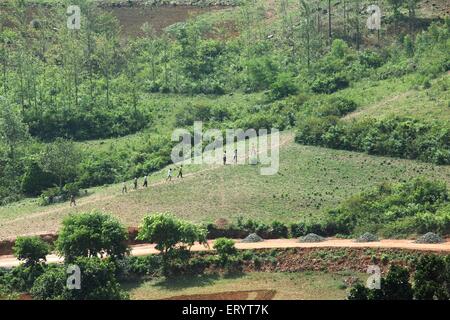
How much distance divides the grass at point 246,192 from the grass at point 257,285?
18.5ft

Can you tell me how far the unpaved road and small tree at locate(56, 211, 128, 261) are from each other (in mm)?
1747

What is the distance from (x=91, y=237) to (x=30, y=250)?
9.39 ft

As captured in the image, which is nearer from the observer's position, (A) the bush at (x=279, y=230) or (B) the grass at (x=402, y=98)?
(A) the bush at (x=279, y=230)

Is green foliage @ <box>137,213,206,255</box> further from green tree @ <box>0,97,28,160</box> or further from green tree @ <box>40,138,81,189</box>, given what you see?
green tree @ <box>0,97,28,160</box>

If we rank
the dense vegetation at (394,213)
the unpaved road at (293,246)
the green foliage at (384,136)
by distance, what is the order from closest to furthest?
1. the unpaved road at (293,246)
2. the dense vegetation at (394,213)
3. the green foliage at (384,136)

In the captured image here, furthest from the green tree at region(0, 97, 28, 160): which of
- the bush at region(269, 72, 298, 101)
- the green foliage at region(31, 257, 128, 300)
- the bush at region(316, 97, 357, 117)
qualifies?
the green foliage at region(31, 257, 128, 300)

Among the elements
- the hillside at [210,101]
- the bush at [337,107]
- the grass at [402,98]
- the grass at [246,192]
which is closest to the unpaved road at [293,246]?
the grass at [246,192]

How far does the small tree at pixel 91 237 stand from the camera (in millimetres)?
49375

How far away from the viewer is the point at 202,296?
4728cm

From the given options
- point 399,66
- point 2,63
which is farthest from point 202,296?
point 2,63

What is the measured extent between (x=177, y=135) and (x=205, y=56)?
14.1 metres

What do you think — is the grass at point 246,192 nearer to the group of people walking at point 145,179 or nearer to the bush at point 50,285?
the group of people walking at point 145,179

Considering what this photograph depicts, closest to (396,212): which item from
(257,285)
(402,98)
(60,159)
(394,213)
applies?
(394,213)
